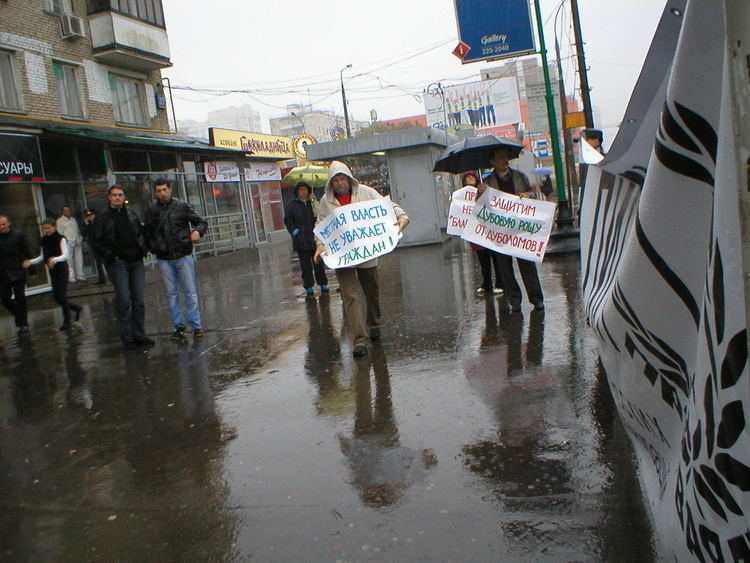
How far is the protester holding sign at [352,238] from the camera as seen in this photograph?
6613 millimetres

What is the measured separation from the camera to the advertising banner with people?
787 centimetres

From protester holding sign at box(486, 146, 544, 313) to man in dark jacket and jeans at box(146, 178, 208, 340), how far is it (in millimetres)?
3580

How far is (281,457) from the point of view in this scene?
14.2ft

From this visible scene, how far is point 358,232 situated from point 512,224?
86.4 inches

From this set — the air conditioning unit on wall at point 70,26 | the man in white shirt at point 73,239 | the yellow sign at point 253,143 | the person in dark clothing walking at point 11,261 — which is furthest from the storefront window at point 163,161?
the person in dark clothing walking at point 11,261

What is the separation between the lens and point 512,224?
317 inches

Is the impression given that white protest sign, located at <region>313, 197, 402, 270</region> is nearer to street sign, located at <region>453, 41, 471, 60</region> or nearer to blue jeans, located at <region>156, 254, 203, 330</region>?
blue jeans, located at <region>156, 254, 203, 330</region>

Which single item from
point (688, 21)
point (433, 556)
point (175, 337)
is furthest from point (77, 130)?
point (688, 21)

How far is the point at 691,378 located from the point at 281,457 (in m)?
3.14

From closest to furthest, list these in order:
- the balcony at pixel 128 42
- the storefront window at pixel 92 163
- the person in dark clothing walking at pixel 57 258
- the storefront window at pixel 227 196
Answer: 1. the person in dark clothing walking at pixel 57 258
2. the storefront window at pixel 92 163
3. the balcony at pixel 128 42
4. the storefront window at pixel 227 196

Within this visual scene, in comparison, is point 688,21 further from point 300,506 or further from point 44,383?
point 44,383

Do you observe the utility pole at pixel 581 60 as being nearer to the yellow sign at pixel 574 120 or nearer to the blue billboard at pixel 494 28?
the yellow sign at pixel 574 120

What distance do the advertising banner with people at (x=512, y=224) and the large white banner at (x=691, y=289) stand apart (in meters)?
5.74

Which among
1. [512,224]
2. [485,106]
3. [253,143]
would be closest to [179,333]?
[512,224]
